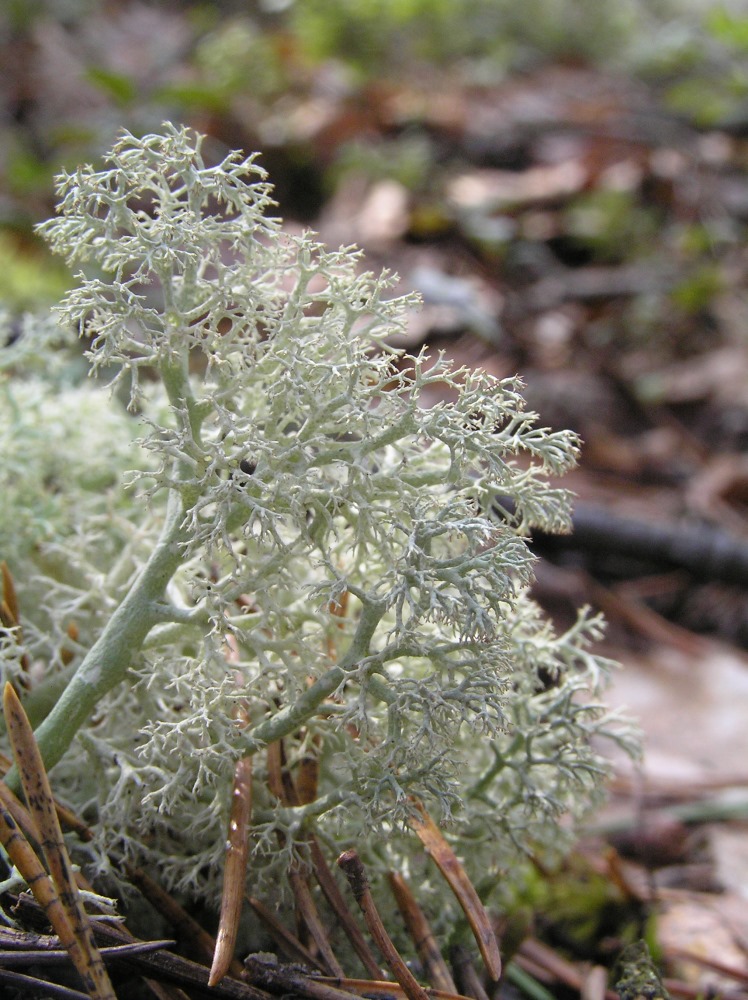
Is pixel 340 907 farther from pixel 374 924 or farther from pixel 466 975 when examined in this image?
pixel 466 975

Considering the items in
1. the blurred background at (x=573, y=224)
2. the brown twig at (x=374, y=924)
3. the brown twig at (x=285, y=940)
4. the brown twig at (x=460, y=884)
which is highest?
the blurred background at (x=573, y=224)

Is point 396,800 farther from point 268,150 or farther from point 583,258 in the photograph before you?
point 268,150

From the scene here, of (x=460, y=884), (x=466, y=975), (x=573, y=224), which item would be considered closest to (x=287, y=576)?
(x=460, y=884)

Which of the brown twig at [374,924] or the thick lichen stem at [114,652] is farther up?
the thick lichen stem at [114,652]

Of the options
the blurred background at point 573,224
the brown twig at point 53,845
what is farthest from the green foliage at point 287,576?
the blurred background at point 573,224

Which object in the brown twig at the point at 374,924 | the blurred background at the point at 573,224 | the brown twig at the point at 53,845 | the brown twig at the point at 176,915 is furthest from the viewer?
the blurred background at the point at 573,224

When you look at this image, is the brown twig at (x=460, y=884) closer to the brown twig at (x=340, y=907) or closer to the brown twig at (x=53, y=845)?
the brown twig at (x=340, y=907)

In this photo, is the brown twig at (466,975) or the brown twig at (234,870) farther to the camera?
the brown twig at (466,975)

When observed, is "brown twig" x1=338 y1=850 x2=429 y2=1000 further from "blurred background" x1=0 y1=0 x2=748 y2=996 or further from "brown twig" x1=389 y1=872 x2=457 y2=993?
"blurred background" x1=0 y1=0 x2=748 y2=996
